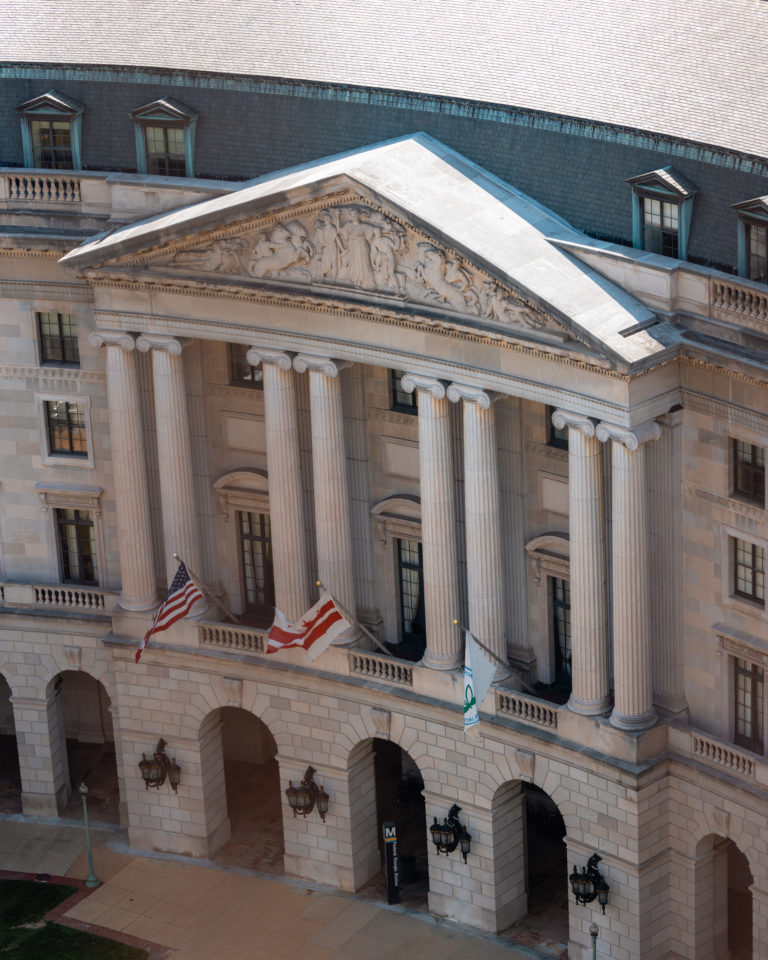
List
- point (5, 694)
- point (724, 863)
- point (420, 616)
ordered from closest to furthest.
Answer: point (724, 863), point (420, 616), point (5, 694)

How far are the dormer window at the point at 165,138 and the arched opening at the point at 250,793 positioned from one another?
21.8 meters

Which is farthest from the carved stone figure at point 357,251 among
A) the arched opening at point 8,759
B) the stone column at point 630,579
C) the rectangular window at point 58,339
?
the arched opening at point 8,759

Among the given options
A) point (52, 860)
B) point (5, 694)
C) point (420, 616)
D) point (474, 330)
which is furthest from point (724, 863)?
point (5, 694)

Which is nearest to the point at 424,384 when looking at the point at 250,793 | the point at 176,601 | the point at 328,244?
the point at 328,244

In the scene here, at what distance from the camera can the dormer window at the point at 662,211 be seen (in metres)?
85.6

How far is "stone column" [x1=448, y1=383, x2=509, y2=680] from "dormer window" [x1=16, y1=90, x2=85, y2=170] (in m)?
19.8

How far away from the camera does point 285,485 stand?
97.3 meters

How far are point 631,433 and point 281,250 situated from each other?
50.7 ft

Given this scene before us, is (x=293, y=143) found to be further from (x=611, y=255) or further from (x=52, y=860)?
(x=52, y=860)

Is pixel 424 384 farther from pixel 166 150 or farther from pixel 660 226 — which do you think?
pixel 166 150

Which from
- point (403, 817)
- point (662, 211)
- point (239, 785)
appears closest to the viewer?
point (662, 211)

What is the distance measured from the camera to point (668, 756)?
9119 centimetres

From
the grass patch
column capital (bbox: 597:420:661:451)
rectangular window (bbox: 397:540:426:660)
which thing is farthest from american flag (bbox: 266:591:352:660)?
column capital (bbox: 597:420:661:451)

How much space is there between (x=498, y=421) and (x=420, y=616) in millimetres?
10316
